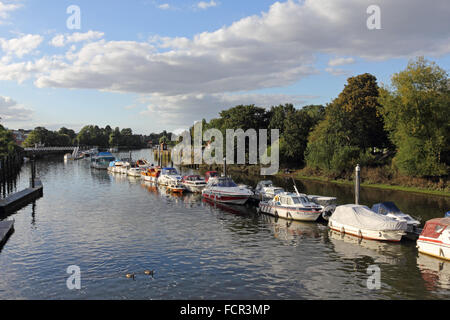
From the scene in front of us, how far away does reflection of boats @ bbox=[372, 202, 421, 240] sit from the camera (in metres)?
31.1

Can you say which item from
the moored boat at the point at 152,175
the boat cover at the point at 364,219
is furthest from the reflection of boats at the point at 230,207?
the moored boat at the point at 152,175

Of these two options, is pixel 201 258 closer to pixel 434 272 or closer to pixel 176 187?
pixel 434 272

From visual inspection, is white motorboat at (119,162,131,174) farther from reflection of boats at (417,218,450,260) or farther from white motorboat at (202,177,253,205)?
reflection of boats at (417,218,450,260)

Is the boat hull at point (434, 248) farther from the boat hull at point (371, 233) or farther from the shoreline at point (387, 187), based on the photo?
the shoreline at point (387, 187)

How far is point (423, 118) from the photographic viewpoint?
58125 millimetres

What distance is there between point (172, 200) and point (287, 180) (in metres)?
33.0

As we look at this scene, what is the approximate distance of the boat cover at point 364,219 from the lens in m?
29.5

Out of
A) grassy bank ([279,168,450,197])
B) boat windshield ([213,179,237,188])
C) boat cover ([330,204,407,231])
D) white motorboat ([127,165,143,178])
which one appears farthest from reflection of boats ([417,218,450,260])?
white motorboat ([127,165,143,178])

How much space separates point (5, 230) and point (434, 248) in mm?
34901

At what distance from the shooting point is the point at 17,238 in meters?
31.7

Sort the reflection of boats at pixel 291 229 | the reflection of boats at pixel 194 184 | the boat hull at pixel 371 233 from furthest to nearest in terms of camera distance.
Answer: the reflection of boats at pixel 194 184 < the reflection of boats at pixel 291 229 < the boat hull at pixel 371 233

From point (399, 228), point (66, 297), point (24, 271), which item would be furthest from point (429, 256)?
point (24, 271)

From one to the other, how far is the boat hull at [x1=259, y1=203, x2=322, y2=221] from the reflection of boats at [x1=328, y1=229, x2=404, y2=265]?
531cm

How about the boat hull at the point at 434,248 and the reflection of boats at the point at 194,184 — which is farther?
the reflection of boats at the point at 194,184
